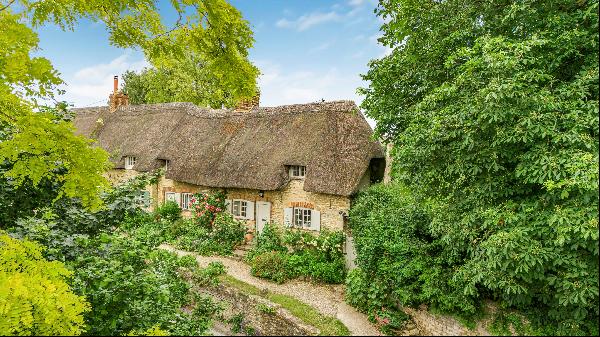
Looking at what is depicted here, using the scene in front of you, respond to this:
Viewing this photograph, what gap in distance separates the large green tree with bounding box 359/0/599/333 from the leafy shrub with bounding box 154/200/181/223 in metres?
13.0

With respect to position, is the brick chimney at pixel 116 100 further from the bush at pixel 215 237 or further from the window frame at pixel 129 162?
the bush at pixel 215 237

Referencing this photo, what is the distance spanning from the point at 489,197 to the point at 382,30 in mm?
7027

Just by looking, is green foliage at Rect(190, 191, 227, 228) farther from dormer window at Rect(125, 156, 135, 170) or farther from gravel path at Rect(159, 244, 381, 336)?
dormer window at Rect(125, 156, 135, 170)

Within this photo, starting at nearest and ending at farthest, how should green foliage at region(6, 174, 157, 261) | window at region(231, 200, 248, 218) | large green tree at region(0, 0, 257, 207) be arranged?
large green tree at region(0, 0, 257, 207) → green foliage at region(6, 174, 157, 261) → window at region(231, 200, 248, 218)

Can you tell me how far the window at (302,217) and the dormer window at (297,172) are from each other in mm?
1252

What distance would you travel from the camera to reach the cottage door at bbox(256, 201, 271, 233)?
1451 cm

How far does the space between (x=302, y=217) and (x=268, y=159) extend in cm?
267

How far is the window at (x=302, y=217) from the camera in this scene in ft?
44.7

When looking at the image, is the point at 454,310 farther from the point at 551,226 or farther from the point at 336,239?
the point at 336,239

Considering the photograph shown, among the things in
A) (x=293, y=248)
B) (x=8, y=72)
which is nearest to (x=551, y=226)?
(x=8, y=72)

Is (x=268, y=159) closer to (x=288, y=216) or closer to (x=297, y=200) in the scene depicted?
(x=297, y=200)

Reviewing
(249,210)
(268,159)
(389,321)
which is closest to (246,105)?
(268,159)

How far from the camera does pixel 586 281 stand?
3439mm

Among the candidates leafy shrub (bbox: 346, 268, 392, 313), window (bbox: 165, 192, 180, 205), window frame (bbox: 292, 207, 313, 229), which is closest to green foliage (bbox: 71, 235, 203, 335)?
leafy shrub (bbox: 346, 268, 392, 313)
